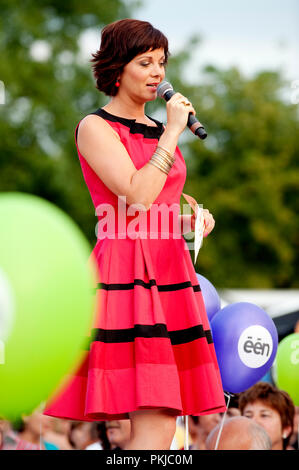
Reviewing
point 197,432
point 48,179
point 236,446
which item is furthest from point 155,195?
point 48,179

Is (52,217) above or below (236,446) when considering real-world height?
above

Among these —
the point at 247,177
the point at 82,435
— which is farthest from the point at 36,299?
the point at 247,177

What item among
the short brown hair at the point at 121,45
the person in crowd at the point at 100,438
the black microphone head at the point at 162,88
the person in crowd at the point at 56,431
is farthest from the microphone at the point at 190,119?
the person in crowd at the point at 56,431

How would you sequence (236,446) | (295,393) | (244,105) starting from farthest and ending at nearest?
(244,105) < (295,393) < (236,446)

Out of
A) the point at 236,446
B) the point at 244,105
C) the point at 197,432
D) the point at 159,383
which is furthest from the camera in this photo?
the point at 244,105

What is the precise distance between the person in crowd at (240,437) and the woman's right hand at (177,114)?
61.3 inches

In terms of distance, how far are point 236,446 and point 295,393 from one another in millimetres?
720

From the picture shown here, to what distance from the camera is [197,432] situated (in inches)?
165

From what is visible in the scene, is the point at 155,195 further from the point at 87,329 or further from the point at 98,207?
the point at 87,329

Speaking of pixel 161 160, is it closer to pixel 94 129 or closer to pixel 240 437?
pixel 94 129

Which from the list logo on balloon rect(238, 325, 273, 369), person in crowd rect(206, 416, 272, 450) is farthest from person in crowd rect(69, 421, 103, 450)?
logo on balloon rect(238, 325, 273, 369)

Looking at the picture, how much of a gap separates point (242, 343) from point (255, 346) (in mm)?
101

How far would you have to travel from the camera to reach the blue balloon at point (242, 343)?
3.05 metres

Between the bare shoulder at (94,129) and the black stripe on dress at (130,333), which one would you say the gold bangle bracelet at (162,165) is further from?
the black stripe on dress at (130,333)
